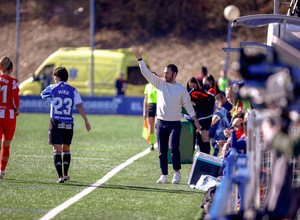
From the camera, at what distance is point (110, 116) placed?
24422 mm

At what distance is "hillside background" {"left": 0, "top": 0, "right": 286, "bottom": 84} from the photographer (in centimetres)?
3778

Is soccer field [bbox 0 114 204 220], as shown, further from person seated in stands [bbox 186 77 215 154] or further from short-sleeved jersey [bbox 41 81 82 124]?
short-sleeved jersey [bbox 41 81 82 124]

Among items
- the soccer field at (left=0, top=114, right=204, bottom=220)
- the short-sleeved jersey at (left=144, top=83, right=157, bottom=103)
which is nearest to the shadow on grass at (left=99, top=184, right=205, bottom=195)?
the soccer field at (left=0, top=114, right=204, bottom=220)

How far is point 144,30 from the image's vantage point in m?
41.1

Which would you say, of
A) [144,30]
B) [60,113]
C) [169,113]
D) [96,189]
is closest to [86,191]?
[96,189]

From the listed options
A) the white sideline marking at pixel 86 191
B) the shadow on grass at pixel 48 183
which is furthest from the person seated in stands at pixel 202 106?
the shadow on grass at pixel 48 183

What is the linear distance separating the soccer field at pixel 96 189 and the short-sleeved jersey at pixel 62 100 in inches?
41.3

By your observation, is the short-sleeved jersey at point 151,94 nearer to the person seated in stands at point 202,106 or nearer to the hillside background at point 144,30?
the person seated in stands at point 202,106

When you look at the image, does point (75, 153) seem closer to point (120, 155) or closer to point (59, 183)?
point (120, 155)

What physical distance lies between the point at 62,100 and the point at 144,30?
32894mm

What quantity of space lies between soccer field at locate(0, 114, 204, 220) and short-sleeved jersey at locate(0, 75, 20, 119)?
1.06m

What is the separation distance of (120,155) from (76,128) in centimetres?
629

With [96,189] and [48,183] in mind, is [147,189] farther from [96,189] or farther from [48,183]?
[48,183]

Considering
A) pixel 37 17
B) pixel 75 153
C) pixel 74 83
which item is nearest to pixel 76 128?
pixel 75 153
